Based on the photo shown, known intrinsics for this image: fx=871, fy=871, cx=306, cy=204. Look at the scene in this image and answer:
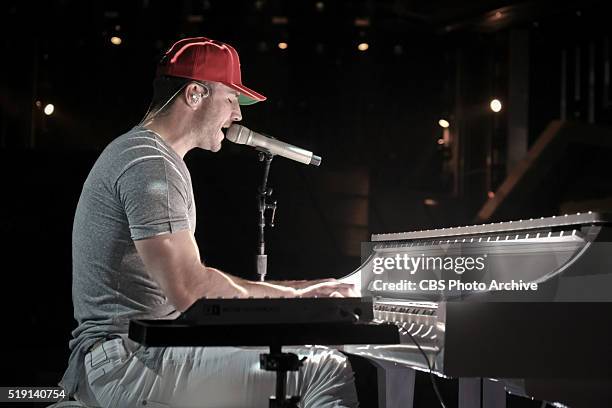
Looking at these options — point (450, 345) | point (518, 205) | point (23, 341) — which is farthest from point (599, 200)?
point (450, 345)

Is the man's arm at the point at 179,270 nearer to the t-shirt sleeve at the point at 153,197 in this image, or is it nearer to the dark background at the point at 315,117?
the t-shirt sleeve at the point at 153,197

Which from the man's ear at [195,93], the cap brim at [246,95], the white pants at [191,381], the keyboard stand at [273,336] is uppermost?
the cap brim at [246,95]

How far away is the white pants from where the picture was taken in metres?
1.98

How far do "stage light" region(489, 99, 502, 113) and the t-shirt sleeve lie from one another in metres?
5.20

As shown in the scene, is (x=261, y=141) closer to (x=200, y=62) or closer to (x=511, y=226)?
(x=200, y=62)

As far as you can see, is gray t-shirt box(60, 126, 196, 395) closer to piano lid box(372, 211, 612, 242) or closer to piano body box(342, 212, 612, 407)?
piano body box(342, 212, 612, 407)

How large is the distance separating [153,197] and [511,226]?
0.98 meters

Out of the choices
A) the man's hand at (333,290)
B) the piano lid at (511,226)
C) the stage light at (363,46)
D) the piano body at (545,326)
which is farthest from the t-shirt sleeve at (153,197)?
the stage light at (363,46)

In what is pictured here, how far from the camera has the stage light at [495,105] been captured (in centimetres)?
697

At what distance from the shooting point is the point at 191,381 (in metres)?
1.98

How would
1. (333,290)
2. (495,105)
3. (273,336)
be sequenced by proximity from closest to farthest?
(273,336)
(333,290)
(495,105)

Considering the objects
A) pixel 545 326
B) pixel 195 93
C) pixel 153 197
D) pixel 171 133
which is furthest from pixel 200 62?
pixel 545 326

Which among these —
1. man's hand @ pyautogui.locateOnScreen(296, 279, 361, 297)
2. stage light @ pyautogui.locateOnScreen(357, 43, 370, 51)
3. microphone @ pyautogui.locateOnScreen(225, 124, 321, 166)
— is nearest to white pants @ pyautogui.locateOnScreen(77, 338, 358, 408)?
man's hand @ pyautogui.locateOnScreen(296, 279, 361, 297)

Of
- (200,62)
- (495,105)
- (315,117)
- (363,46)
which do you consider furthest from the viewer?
(495,105)
